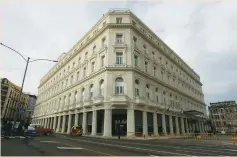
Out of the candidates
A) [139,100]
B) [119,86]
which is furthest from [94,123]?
[139,100]

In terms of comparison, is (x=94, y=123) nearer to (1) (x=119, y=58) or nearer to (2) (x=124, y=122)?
(2) (x=124, y=122)

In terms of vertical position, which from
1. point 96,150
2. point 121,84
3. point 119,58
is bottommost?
point 96,150

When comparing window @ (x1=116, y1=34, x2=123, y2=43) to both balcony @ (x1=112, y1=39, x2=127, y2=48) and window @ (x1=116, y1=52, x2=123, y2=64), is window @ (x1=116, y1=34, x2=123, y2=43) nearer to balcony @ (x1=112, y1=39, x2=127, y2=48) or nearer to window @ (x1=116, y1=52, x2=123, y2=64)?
balcony @ (x1=112, y1=39, x2=127, y2=48)

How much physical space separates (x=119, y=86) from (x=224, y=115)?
275 feet

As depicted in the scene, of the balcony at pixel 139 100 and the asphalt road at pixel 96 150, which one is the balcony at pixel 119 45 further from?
the asphalt road at pixel 96 150

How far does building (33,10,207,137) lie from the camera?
1145 inches

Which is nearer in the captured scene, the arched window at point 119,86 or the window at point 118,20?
the arched window at point 119,86

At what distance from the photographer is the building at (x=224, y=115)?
283 ft

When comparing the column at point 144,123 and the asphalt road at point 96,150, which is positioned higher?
the column at point 144,123

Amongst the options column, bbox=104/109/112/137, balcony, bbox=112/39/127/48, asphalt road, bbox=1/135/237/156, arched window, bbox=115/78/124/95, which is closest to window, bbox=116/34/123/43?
balcony, bbox=112/39/127/48

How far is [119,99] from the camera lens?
90.9 feet

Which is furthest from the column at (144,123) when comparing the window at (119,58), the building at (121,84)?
the window at (119,58)

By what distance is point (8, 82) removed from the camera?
7744 cm

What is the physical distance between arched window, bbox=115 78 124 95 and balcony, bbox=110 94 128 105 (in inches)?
60.7
